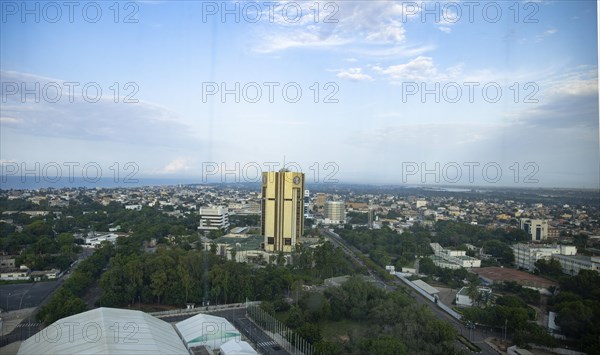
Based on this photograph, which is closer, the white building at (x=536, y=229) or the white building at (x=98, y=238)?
the white building at (x=536, y=229)

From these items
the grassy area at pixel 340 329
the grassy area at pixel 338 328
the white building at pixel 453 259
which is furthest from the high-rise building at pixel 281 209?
the grassy area at pixel 340 329

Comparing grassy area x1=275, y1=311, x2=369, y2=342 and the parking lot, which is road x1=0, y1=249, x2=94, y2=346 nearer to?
the parking lot

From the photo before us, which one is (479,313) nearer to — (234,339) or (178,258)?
(234,339)

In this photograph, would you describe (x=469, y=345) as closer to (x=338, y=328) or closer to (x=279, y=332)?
(x=338, y=328)

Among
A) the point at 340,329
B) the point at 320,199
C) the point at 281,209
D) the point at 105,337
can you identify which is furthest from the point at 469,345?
the point at 320,199

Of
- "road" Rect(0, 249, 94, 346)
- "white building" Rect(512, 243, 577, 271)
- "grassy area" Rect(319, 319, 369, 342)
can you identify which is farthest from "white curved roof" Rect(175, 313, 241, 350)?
"white building" Rect(512, 243, 577, 271)

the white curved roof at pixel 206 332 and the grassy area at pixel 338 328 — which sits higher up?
the white curved roof at pixel 206 332

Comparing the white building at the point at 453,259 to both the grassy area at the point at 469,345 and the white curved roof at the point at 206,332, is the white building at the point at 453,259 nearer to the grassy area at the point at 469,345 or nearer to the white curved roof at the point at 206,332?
the grassy area at the point at 469,345
